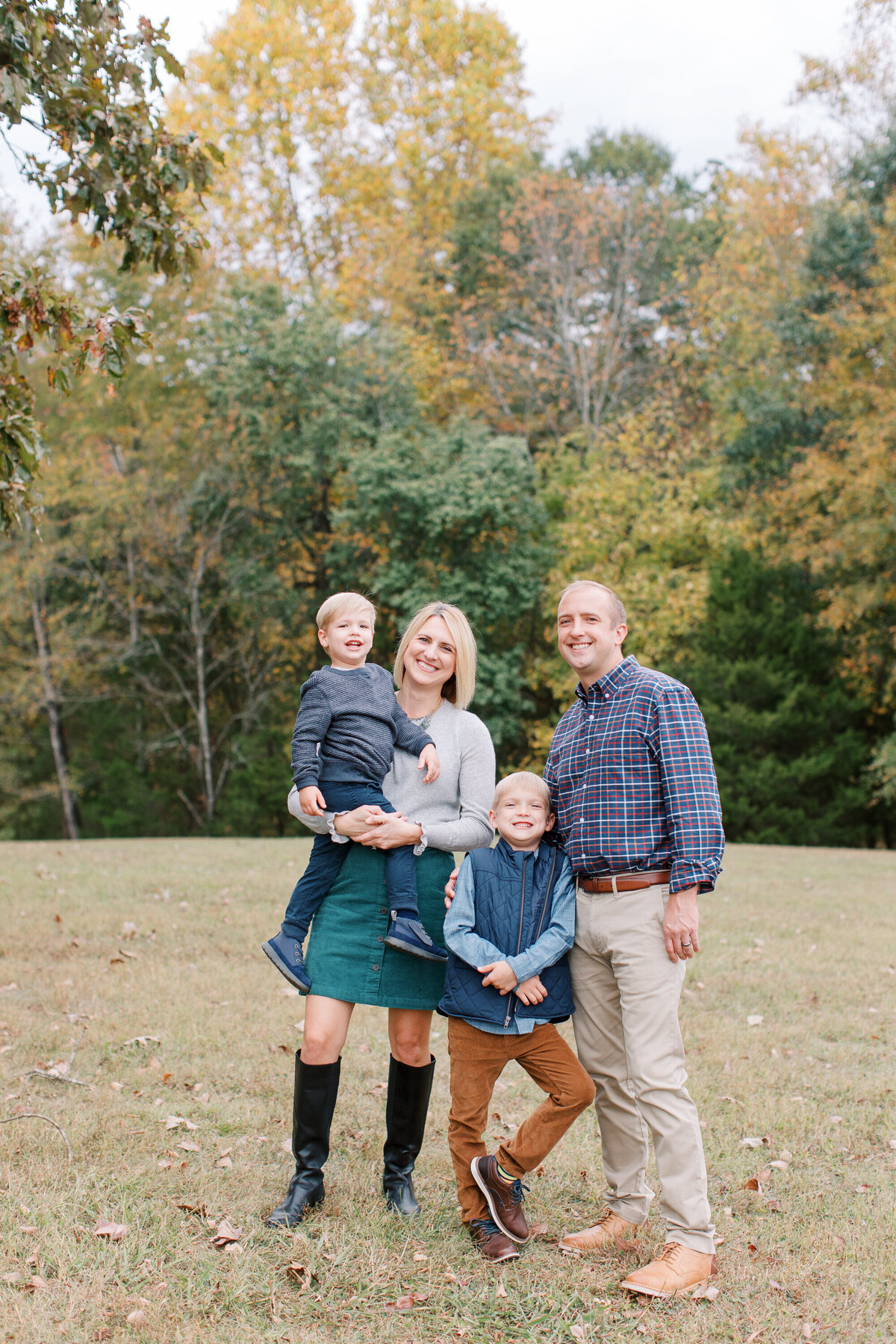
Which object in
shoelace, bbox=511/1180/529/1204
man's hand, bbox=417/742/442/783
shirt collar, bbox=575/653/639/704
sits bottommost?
shoelace, bbox=511/1180/529/1204

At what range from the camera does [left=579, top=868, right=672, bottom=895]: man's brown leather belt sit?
126 inches

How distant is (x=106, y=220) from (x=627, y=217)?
20.2 meters

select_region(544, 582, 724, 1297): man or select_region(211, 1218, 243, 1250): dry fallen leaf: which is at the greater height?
select_region(544, 582, 724, 1297): man

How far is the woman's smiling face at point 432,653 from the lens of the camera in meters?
3.58

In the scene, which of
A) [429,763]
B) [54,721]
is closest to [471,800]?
[429,763]

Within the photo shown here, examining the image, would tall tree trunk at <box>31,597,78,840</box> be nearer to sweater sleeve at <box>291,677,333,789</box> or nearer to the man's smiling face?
sweater sleeve at <box>291,677,333,789</box>

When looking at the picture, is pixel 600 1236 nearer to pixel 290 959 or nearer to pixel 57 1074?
pixel 290 959

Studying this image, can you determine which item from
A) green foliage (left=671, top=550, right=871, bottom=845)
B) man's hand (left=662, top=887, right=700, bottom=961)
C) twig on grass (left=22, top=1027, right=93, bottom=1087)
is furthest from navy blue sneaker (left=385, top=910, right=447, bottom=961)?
green foliage (left=671, top=550, right=871, bottom=845)

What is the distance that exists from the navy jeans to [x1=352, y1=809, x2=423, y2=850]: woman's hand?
→ 2.4 inches

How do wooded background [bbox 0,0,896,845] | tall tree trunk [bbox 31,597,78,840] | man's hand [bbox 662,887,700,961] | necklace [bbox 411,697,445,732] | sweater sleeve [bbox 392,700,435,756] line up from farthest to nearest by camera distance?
tall tree trunk [bbox 31,597,78,840], wooded background [bbox 0,0,896,845], necklace [bbox 411,697,445,732], sweater sleeve [bbox 392,700,435,756], man's hand [bbox 662,887,700,961]

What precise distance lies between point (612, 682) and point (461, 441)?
18012mm

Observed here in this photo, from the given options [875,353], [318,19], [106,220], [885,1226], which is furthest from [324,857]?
[318,19]

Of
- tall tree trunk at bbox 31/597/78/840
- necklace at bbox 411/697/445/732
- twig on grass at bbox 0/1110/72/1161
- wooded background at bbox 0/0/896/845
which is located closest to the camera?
necklace at bbox 411/697/445/732

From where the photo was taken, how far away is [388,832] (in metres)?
3.36
